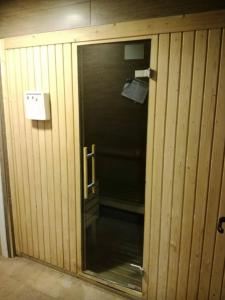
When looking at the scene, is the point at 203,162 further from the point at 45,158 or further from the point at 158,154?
the point at 45,158

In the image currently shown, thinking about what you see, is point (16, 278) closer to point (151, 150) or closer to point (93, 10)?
point (151, 150)

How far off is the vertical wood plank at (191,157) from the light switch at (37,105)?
44.4 inches

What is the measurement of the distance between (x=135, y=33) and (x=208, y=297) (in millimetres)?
1939

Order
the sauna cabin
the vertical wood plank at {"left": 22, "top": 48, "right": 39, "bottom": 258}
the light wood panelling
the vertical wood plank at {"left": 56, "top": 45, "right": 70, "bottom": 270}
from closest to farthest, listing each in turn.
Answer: the light wood panelling → the sauna cabin → the vertical wood plank at {"left": 56, "top": 45, "right": 70, "bottom": 270} → the vertical wood plank at {"left": 22, "top": 48, "right": 39, "bottom": 258}

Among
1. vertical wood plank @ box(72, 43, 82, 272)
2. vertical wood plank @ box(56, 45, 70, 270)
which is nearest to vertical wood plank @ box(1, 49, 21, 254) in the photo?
vertical wood plank @ box(56, 45, 70, 270)

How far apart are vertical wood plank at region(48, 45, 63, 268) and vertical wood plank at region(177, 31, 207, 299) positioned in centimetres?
106

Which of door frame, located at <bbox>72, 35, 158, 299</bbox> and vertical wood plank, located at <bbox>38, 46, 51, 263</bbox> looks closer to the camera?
door frame, located at <bbox>72, 35, 158, 299</bbox>

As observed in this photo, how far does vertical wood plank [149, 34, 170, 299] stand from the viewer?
1.53 meters

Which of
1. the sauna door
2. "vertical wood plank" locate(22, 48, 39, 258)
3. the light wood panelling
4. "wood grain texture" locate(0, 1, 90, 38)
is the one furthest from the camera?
the sauna door

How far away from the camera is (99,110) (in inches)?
108

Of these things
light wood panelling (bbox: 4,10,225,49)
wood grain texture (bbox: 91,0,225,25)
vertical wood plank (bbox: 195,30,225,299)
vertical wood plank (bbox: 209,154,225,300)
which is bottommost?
vertical wood plank (bbox: 209,154,225,300)

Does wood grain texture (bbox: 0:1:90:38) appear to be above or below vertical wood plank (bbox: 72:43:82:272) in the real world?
above

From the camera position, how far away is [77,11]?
5.68ft

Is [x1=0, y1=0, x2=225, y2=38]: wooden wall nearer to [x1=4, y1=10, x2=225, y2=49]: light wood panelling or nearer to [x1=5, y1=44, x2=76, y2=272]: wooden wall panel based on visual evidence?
[x1=4, y1=10, x2=225, y2=49]: light wood panelling
